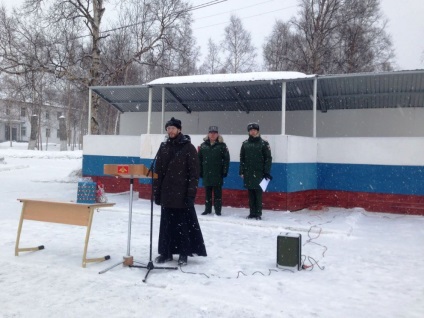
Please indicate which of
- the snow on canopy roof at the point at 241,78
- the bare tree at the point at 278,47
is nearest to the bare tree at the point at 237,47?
the bare tree at the point at 278,47

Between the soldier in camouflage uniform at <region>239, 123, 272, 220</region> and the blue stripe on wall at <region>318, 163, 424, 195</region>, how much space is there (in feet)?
8.45

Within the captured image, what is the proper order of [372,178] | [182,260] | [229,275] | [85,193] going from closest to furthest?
[229,275] < [182,260] < [85,193] < [372,178]

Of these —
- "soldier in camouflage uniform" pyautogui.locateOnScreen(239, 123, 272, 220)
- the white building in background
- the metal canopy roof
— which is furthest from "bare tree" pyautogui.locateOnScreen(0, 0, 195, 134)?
the white building in background

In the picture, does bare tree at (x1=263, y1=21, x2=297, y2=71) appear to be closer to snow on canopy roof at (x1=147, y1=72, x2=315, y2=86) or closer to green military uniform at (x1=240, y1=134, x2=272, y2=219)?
snow on canopy roof at (x1=147, y1=72, x2=315, y2=86)

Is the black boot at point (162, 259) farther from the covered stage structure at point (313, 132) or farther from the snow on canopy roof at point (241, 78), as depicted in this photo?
the snow on canopy roof at point (241, 78)

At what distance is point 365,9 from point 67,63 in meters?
16.7

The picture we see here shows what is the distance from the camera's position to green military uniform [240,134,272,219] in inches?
346

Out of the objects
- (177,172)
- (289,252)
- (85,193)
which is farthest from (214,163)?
(289,252)

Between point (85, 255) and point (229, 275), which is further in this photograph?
point (85, 255)

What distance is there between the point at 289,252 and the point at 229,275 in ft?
2.90

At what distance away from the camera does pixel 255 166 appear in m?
8.84

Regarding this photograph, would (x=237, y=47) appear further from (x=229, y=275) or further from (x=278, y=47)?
(x=229, y=275)

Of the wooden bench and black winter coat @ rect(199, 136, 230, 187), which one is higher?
black winter coat @ rect(199, 136, 230, 187)

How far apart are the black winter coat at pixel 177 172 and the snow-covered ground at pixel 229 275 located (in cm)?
93
